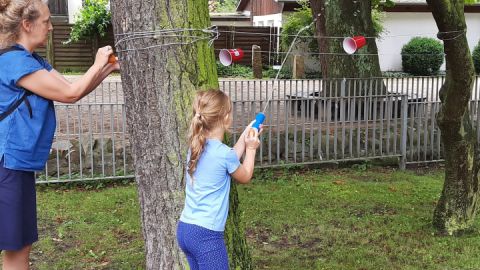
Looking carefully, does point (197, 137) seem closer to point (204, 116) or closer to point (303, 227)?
point (204, 116)

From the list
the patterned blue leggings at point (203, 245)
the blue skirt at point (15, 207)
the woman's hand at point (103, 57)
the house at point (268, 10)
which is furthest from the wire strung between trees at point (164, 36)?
the house at point (268, 10)

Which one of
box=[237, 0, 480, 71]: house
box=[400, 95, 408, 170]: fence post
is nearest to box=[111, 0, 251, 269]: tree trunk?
box=[400, 95, 408, 170]: fence post

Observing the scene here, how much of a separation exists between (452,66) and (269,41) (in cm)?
1966

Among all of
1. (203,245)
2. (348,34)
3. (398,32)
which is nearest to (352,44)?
(203,245)

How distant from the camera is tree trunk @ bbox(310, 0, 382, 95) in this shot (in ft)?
36.2

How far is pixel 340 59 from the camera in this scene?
1113 centimetres

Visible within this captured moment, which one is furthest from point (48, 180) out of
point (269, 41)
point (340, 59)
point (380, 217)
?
point (269, 41)

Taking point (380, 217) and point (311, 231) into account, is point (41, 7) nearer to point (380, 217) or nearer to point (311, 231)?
point (311, 231)

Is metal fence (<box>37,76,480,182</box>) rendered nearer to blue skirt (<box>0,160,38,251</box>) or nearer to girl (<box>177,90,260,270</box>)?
blue skirt (<box>0,160,38,251</box>)

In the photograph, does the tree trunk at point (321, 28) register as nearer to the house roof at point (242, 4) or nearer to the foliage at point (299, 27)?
the foliage at point (299, 27)

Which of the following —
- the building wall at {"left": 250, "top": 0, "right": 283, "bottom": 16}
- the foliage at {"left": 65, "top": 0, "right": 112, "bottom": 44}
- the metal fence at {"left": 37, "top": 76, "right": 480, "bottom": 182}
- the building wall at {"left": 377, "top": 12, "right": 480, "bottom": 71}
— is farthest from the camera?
the building wall at {"left": 250, "top": 0, "right": 283, "bottom": 16}

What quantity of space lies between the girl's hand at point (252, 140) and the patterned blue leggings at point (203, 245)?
45 centimetres

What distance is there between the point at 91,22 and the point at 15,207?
816 inches

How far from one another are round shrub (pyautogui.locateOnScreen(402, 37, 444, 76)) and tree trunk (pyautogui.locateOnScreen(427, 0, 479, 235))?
19028mm
